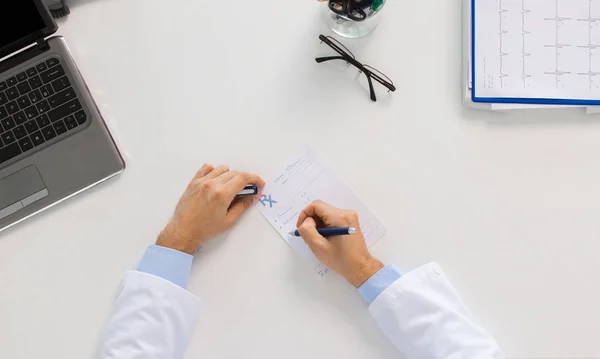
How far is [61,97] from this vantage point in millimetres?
958

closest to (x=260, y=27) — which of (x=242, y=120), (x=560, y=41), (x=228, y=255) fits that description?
(x=242, y=120)

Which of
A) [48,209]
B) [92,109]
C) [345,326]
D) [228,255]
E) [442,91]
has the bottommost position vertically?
[345,326]

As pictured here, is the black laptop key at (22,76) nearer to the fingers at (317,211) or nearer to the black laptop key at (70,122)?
the black laptop key at (70,122)

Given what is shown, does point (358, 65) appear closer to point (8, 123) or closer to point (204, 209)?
point (204, 209)

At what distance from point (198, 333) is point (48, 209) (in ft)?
1.13

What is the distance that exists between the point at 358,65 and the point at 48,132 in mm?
556

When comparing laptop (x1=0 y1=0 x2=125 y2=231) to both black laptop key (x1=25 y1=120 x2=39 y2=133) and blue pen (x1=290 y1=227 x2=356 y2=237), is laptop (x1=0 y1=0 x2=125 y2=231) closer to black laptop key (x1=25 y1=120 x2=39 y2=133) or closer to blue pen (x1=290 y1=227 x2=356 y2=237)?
black laptop key (x1=25 y1=120 x2=39 y2=133)

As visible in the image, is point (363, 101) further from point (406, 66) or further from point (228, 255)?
point (228, 255)

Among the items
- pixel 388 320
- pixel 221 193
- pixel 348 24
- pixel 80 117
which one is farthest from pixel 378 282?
pixel 80 117

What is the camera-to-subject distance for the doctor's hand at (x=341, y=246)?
0.95 meters

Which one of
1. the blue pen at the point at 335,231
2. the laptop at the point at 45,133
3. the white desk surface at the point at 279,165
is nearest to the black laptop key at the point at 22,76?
the laptop at the point at 45,133

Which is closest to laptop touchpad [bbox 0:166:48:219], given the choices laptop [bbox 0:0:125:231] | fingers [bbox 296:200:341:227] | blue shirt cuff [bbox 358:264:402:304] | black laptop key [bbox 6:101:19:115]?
laptop [bbox 0:0:125:231]

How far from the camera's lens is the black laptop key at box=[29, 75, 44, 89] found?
0.95m

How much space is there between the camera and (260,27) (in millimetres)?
1008
